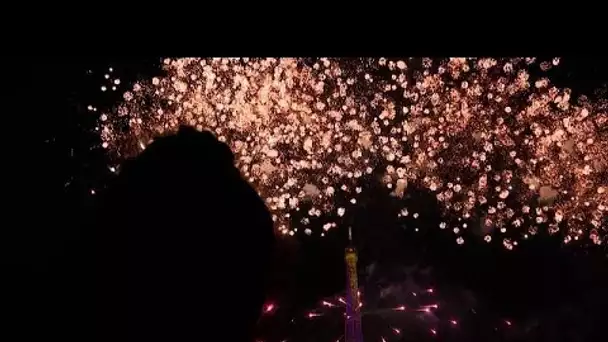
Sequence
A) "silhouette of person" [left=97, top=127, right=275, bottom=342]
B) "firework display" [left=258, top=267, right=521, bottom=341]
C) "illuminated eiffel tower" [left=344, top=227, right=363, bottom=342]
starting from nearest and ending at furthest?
"silhouette of person" [left=97, top=127, right=275, bottom=342]
"illuminated eiffel tower" [left=344, top=227, right=363, bottom=342]
"firework display" [left=258, top=267, right=521, bottom=341]

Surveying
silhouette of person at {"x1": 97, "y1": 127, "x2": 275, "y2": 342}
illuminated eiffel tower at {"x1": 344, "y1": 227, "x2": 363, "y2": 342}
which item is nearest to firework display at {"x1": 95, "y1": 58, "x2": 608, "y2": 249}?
illuminated eiffel tower at {"x1": 344, "y1": 227, "x2": 363, "y2": 342}

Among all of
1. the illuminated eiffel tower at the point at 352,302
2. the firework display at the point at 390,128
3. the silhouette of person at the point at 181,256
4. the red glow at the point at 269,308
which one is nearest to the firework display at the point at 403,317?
the red glow at the point at 269,308

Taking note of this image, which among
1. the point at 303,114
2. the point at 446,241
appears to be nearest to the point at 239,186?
the point at 303,114

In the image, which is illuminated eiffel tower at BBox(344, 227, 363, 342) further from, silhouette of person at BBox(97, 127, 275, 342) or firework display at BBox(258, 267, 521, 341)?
silhouette of person at BBox(97, 127, 275, 342)

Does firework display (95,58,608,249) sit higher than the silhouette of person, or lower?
higher

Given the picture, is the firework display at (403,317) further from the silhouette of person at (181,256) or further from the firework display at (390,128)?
the silhouette of person at (181,256)

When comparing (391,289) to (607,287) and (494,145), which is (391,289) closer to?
(494,145)
